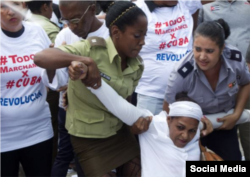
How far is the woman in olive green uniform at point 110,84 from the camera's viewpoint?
8.78 feet

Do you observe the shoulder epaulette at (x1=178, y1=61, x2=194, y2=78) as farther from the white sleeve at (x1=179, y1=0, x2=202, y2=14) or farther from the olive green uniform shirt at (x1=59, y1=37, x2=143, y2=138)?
the white sleeve at (x1=179, y1=0, x2=202, y2=14)

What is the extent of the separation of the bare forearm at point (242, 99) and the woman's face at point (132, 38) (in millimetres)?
1196

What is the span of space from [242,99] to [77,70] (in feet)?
5.58

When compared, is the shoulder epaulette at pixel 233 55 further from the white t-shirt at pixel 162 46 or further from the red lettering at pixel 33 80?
the red lettering at pixel 33 80

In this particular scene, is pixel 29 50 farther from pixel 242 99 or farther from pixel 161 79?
pixel 242 99

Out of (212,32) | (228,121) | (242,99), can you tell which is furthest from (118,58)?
(242,99)

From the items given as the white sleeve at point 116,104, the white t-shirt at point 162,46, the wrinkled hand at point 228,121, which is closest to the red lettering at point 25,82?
the white sleeve at point 116,104

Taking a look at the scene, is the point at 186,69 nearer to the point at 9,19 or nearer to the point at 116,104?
the point at 116,104

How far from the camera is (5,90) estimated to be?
3.01m

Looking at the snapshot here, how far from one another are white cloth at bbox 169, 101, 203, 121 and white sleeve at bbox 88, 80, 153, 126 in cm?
38

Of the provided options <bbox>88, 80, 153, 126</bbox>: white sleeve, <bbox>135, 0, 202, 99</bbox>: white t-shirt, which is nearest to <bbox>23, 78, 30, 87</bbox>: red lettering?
<bbox>88, 80, 153, 126</bbox>: white sleeve

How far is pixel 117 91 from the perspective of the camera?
275cm

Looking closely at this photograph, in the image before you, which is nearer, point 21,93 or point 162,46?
point 21,93

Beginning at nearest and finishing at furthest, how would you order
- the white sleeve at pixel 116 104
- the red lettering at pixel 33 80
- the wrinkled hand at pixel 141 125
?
the white sleeve at pixel 116 104
the wrinkled hand at pixel 141 125
the red lettering at pixel 33 80
